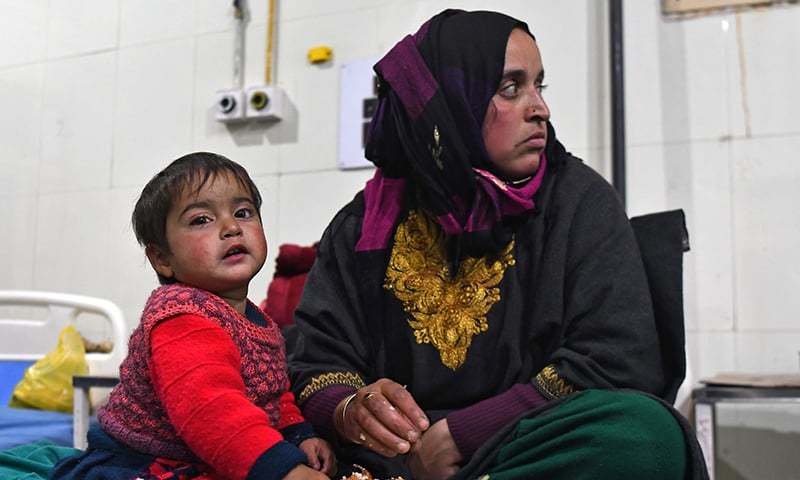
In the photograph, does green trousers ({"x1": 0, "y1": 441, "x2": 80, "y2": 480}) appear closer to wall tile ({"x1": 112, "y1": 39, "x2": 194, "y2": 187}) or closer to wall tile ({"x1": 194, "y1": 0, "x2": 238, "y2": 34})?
wall tile ({"x1": 112, "y1": 39, "x2": 194, "y2": 187})

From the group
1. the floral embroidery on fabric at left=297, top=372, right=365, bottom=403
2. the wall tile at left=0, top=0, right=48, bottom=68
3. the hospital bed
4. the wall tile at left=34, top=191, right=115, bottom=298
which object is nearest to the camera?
the floral embroidery on fabric at left=297, top=372, right=365, bottom=403

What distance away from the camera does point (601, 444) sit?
1110 millimetres

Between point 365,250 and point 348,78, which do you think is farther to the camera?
point 348,78

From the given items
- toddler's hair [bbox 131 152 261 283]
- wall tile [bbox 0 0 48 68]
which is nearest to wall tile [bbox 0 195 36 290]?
wall tile [bbox 0 0 48 68]

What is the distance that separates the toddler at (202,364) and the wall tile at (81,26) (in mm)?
2398

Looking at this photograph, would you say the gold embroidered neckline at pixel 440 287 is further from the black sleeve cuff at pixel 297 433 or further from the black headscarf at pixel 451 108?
the black sleeve cuff at pixel 297 433

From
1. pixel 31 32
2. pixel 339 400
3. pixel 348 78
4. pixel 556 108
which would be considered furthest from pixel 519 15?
pixel 31 32

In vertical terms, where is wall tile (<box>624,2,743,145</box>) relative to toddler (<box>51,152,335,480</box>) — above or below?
above

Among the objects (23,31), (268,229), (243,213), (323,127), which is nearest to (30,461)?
(243,213)

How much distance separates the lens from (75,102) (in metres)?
3.55

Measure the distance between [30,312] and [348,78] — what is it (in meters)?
1.64

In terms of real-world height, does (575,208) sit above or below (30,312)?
above

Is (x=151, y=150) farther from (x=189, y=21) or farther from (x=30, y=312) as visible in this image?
(x=30, y=312)

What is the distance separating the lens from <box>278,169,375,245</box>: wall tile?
3061mm
